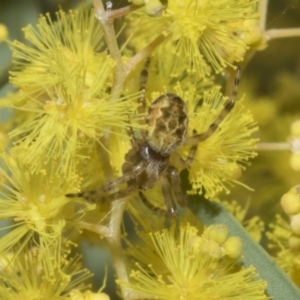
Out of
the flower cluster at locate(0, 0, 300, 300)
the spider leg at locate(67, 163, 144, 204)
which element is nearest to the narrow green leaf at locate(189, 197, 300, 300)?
the flower cluster at locate(0, 0, 300, 300)

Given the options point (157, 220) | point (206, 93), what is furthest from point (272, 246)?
point (206, 93)

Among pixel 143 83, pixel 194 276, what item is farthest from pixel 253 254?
pixel 143 83

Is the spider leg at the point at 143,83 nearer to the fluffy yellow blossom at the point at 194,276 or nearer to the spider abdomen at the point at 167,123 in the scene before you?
the spider abdomen at the point at 167,123

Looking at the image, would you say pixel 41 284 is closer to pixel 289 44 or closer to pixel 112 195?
pixel 112 195

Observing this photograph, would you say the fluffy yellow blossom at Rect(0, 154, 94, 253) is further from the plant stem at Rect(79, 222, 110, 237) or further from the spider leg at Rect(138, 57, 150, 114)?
the spider leg at Rect(138, 57, 150, 114)

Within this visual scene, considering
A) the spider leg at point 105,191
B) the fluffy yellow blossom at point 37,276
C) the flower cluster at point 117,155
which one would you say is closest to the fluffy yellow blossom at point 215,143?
the flower cluster at point 117,155

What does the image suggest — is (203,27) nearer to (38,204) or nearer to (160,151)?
(160,151)
